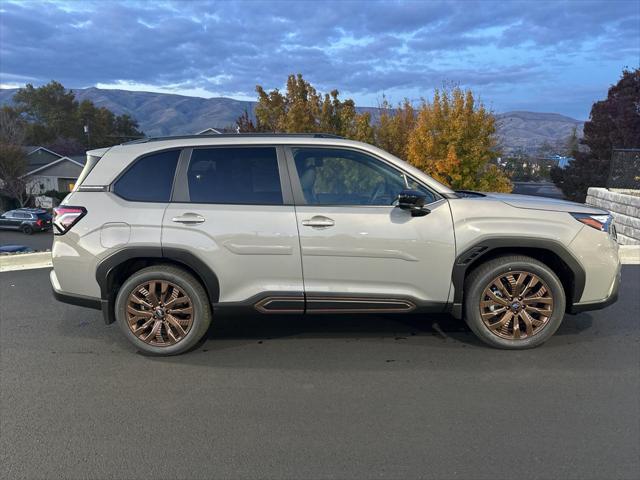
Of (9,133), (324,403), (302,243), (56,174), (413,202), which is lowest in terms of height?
(324,403)

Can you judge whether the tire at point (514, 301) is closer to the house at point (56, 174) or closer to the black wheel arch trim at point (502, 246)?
the black wheel arch trim at point (502, 246)

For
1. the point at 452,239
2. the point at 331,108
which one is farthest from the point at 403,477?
the point at 331,108

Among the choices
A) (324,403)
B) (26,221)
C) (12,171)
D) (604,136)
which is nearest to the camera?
(324,403)

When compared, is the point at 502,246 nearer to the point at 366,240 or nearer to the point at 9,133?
the point at 366,240

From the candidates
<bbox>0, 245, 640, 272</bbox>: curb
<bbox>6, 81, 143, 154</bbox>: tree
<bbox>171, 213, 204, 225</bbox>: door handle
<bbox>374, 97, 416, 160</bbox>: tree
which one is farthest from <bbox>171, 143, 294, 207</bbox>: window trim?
<bbox>6, 81, 143, 154</bbox>: tree

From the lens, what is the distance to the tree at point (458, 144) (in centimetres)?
1563

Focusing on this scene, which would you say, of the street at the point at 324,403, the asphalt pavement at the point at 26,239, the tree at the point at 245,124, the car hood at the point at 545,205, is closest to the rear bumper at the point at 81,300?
the street at the point at 324,403

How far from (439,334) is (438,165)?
1193cm

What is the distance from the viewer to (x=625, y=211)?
10.1m

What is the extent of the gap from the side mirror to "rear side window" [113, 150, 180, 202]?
1.91m

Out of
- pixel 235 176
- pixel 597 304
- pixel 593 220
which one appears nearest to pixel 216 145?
pixel 235 176

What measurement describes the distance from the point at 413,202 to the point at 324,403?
5.36 feet

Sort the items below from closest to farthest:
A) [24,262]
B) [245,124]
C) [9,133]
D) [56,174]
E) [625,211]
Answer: [24,262]
[625,211]
[245,124]
[56,174]
[9,133]

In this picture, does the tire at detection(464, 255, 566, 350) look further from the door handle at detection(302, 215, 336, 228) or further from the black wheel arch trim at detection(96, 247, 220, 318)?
the black wheel arch trim at detection(96, 247, 220, 318)
